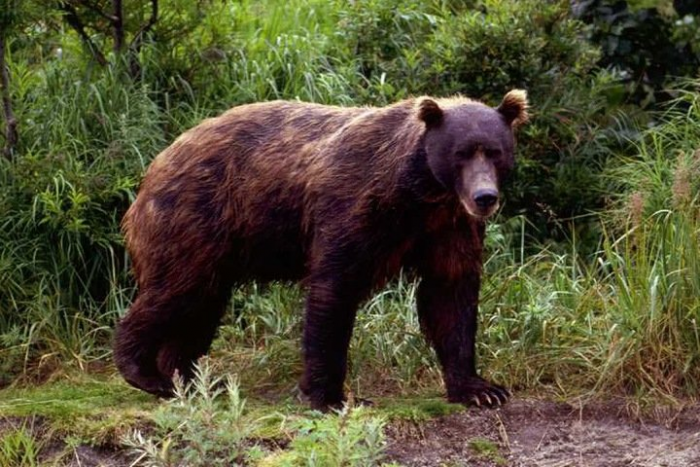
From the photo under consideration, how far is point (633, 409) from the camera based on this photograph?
6430mm

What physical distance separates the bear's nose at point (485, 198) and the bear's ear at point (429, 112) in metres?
0.46

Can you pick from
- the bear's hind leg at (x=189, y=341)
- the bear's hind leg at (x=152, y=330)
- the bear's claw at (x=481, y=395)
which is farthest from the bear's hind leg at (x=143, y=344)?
the bear's claw at (x=481, y=395)

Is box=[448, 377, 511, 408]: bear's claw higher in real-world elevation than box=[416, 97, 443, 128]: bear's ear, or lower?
lower

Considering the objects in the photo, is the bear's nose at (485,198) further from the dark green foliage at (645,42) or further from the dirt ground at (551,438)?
the dark green foliage at (645,42)

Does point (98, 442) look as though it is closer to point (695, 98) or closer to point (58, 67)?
point (58, 67)

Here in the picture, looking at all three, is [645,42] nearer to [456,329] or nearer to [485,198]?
A: [456,329]

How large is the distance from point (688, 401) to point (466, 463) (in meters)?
1.25

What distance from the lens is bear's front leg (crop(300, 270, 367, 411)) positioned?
6375mm

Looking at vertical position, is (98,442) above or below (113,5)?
below

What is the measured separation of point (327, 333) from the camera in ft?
21.1

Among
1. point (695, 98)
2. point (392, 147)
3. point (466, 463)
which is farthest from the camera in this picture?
point (695, 98)

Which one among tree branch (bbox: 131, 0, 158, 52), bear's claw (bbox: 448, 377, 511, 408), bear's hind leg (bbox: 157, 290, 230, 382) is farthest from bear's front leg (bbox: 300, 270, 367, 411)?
tree branch (bbox: 131, 0, 158, 52)

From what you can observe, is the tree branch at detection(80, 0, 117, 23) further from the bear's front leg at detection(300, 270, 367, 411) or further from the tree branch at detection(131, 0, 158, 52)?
the bear's front leg at detection(300, 270, 367, 411)

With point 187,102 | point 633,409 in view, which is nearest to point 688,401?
point 633,409
